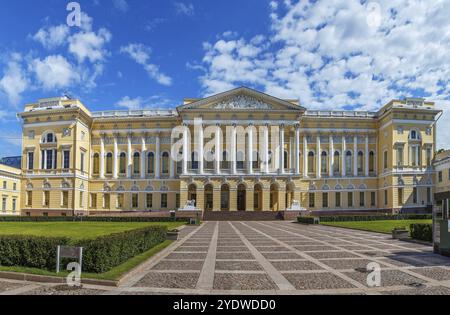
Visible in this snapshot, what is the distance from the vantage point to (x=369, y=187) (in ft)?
223

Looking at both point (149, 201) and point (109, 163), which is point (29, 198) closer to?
point (109, 163)

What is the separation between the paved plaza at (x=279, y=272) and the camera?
36.9ft

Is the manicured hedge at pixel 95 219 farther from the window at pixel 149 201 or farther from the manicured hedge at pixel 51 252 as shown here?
the manicured hedge at pixel 51 252

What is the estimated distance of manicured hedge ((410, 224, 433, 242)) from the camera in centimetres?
2322

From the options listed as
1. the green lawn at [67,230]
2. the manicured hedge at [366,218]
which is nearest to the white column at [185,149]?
the manicured hedge at [366,218]

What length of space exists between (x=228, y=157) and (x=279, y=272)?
5146 centimetres

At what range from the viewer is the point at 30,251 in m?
14.0

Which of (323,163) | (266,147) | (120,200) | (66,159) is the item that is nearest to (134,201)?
(120,200)

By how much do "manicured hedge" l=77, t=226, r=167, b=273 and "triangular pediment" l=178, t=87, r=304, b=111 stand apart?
4759cm

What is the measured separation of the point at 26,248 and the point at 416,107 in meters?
64.1

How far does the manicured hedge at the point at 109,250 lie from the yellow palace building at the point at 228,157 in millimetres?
41691
